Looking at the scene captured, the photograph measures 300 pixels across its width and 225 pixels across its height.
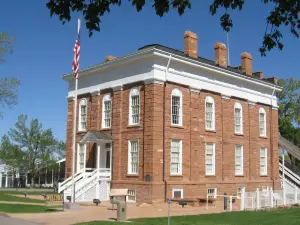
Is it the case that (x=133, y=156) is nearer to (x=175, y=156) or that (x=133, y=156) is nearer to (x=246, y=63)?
(x=175, y=156)

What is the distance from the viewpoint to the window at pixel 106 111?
3072cm

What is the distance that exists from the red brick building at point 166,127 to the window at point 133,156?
0.06m

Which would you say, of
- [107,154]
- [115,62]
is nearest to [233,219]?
[107,154]

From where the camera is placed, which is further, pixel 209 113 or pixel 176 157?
pixel 209 113

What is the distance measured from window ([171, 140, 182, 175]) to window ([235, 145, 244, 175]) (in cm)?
687

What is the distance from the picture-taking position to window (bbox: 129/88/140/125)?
1113 inches

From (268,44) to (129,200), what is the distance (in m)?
20.7

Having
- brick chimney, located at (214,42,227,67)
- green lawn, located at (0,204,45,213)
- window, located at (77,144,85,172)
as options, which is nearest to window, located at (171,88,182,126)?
brick chimney, located at (214,42,227,67)

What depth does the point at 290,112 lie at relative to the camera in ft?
174

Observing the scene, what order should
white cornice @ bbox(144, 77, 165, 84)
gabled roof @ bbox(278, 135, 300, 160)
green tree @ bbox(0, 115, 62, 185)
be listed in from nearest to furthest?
white cornice @ bbox(144, 77, 165, 84), gabled roof @ bbox(278, 135, 300, 160), green tree @ bbox(0, 115, 62, 185)

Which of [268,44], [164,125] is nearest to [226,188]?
[164,125]

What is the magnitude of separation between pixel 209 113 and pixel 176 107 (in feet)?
12.1

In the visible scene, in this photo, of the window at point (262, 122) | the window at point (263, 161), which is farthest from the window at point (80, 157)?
the window at point (262, 122)

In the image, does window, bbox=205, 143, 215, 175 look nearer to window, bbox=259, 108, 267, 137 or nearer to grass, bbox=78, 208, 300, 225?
window, bbox=259, 108, 267, 137
